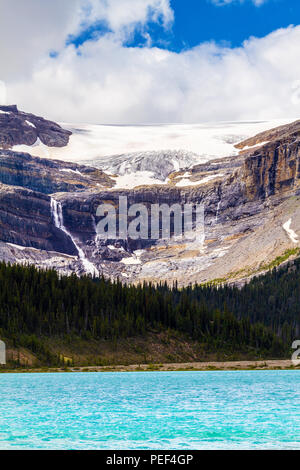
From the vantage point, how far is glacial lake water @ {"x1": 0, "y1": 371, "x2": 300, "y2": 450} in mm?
39906

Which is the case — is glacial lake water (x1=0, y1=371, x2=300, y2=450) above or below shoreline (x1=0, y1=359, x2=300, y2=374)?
above

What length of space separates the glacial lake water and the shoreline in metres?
21.6

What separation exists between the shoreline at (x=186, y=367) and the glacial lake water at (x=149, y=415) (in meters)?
21.6

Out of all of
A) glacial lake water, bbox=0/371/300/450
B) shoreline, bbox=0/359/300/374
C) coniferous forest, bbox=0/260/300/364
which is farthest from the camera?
coniferous forest, bbox=0/260/300/364

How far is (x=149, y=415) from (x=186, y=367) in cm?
7106

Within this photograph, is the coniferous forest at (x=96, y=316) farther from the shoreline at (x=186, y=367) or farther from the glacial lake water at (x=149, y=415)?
the glacial lake water at (x=149, y=415)

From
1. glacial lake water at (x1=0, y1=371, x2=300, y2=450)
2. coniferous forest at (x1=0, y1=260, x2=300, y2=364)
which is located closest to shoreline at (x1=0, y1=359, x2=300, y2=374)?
coniferous forest at (x1=0, y1=260, x2=300, y2=364)

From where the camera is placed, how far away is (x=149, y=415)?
5244 centimetres

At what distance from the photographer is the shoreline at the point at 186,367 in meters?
111

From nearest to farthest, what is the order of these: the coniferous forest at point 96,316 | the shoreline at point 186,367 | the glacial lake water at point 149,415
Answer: the glacial lake water at point 149,415, the shoreline at point 186,367, the coniferous forest at point 96,316

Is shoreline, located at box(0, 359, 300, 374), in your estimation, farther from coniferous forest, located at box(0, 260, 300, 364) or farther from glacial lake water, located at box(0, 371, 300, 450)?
glacial lake water, located at box(0, 371, 300, 450)

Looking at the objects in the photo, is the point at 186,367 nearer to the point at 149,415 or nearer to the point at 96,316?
the point at 96,316

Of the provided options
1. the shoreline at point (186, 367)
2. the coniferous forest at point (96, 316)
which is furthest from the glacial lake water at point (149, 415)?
the coniferous forest at point (96, 316)

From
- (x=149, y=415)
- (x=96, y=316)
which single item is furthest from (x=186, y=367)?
(x=149, y=415)
